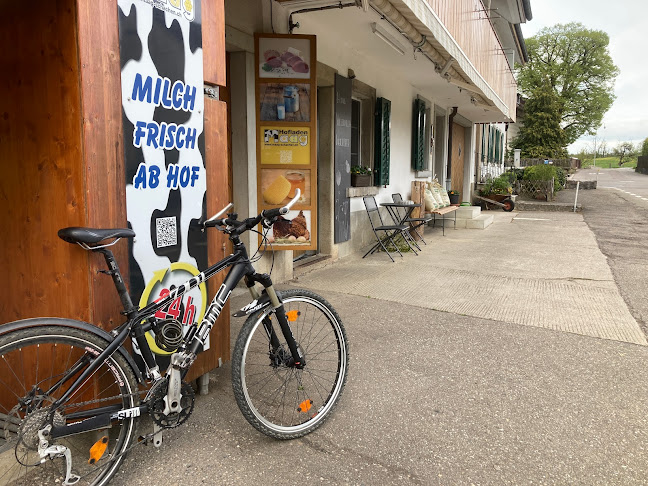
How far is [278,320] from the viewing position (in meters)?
2.62

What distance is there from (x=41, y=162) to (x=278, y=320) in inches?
53.4

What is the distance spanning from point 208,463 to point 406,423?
3.58 feet

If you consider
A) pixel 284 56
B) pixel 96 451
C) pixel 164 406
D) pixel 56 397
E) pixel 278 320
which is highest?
pixel 284 56

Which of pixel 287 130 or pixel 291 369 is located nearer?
pixel 291 369

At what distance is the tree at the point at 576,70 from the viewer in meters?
45.8

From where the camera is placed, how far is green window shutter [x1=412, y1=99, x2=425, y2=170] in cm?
1042

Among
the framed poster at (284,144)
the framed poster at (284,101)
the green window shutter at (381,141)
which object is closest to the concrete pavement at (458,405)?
the framed poster at (284,144)

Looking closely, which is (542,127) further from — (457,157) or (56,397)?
(56,397)

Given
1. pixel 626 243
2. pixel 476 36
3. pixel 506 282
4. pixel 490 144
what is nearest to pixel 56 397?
pixel 506 282

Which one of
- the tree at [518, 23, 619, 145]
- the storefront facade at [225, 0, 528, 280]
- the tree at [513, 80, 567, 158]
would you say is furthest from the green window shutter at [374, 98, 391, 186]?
the tree at [518, 23, 619, 145]

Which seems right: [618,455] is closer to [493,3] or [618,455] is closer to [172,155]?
[172,155]

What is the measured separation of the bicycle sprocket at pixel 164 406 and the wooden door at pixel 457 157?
46.1 ft

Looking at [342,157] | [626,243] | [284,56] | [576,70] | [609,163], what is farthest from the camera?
[609,163]

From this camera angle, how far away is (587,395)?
10.4 feet
